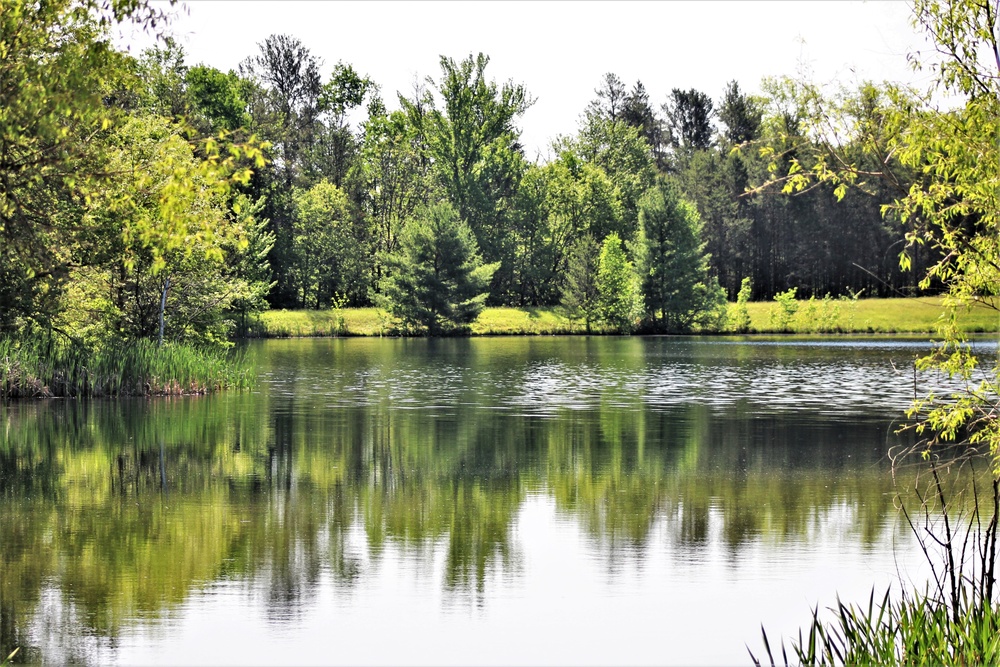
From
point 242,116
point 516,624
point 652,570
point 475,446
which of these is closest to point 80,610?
point 516,624

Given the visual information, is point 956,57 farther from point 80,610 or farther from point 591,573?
point 80,610

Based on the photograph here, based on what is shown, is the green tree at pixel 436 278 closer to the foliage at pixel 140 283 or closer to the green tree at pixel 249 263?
the green tree at pixel 249 263

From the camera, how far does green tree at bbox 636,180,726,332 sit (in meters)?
71.4

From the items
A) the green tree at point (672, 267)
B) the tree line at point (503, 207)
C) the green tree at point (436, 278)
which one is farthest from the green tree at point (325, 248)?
the green tree at point (672, 267)

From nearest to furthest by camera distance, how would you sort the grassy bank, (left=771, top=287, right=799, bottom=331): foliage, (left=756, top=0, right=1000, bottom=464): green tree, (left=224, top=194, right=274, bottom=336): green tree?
(left=756, top=0, right=1000, bottom=464): green tree → (left=224, top=194, right=274, bottom=336): green tree → the grassy bank → (left=771, top=287, right=799, bottom=331): foliage

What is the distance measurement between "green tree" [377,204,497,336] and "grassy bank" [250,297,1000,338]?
2.03m

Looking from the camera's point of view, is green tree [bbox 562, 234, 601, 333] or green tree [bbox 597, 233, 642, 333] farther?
green tree [bbox 562, 234, 601, 333]

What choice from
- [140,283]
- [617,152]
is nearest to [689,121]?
[617,152]

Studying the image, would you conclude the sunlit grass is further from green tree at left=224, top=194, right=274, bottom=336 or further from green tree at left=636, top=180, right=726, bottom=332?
green tree at left=224, top=194, right=274, bottom=336

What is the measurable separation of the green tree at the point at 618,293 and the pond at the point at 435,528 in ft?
145

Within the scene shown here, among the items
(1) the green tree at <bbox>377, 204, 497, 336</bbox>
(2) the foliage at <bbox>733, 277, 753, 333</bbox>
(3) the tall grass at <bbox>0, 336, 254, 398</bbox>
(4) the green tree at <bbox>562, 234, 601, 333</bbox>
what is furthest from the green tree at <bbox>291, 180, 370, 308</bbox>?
(3) the tall grass at <bbox>0, 336, 254, 398</bbox>

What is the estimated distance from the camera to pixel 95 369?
28.3m

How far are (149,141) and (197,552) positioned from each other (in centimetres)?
1858

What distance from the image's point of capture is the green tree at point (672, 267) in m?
71.4
